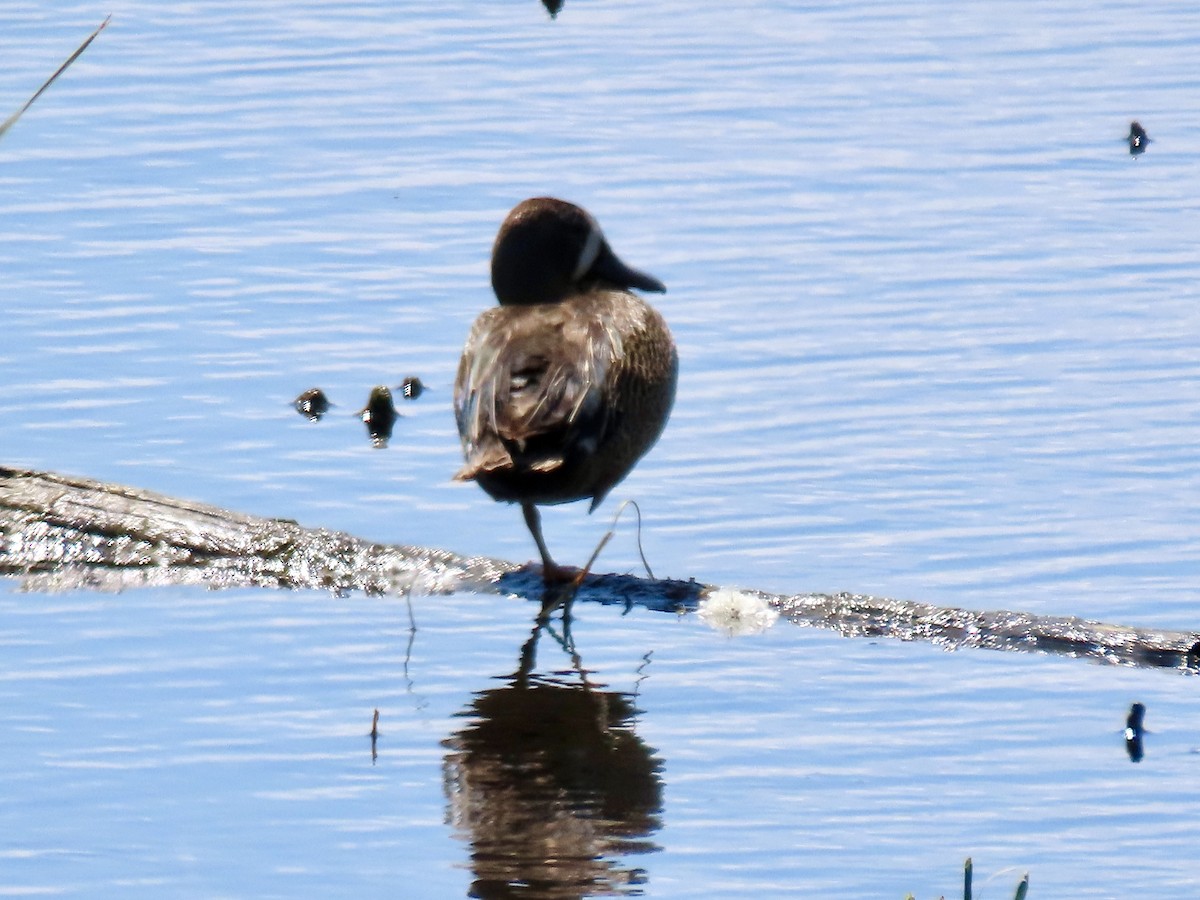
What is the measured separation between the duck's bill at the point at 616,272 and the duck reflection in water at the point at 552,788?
203 cm

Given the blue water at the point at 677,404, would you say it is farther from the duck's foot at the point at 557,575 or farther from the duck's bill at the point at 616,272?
the duck's bill at the point at 616,272

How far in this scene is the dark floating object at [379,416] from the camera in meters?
9.62

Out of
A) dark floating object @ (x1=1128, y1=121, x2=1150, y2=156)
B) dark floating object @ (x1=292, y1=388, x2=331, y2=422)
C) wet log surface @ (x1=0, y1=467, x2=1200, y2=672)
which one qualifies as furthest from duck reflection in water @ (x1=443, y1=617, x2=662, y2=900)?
dark floating object @ (x1=1128, y1=121, x2=1150, y2=156)

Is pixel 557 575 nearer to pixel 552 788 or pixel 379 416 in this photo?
pixel 552 788

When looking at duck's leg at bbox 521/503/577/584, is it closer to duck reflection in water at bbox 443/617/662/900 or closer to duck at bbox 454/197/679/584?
duck at bbox 454/197/679/584

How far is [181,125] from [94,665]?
8130 millimetres

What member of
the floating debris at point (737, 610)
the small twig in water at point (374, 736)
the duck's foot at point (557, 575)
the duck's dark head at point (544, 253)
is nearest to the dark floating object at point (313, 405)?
the duck's dark head at point (544, 253)

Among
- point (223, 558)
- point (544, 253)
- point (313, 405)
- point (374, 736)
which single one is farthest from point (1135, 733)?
point (313, 405)

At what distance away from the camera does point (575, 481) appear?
283 inches

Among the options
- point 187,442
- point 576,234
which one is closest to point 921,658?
point 576,234

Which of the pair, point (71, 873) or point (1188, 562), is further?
point (1188, 562)

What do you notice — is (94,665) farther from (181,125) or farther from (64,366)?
(181,125)

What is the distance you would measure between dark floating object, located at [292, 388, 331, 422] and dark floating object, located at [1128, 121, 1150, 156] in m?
5.45

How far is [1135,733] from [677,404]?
155 inches
